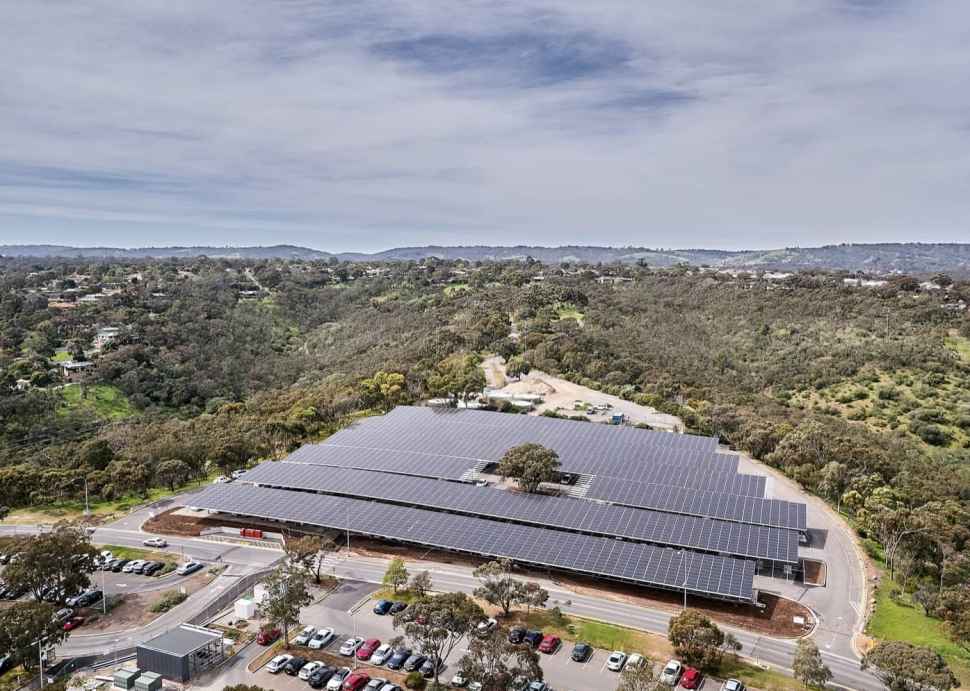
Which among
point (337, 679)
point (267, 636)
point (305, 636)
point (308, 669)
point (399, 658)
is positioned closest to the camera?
point (337, 679)

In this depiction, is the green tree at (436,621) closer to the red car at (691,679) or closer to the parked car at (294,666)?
the parked car at (294,666)

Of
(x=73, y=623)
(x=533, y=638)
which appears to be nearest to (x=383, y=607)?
(x=533, y=638)

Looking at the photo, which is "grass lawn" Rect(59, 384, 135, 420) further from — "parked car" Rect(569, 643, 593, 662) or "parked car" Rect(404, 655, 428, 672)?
"parked car" Rect(569, 643, 593, 662)

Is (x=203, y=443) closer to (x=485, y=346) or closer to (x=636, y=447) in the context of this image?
(x=636, y=447)

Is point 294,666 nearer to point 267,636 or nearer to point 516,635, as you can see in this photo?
Result: point 267,636

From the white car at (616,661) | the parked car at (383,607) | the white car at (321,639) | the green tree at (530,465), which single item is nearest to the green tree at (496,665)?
the white car at (616,661)
